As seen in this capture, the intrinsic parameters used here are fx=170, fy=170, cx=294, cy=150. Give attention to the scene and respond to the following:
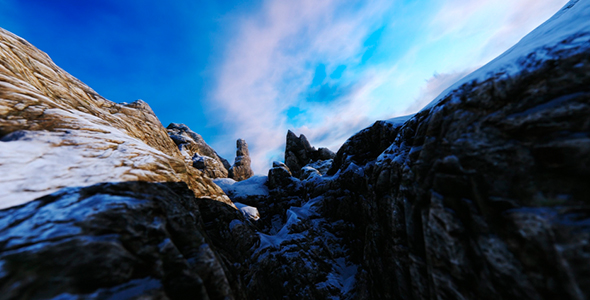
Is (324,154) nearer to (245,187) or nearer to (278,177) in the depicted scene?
(278,177)

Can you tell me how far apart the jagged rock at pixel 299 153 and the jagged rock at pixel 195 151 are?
16599 mm

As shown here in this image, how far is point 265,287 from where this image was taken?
13039 millimetres

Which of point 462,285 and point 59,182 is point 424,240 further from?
point 59,182

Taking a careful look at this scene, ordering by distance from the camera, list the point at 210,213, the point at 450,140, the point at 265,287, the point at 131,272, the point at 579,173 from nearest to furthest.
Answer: the point at 579,173 < the point at 131,272 < the point at 450,140 < the point at 210,213 < the point at 265,287

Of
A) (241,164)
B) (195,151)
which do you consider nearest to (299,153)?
(241,164)

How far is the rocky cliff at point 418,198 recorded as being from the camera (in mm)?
3656

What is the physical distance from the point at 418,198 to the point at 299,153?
38220mm

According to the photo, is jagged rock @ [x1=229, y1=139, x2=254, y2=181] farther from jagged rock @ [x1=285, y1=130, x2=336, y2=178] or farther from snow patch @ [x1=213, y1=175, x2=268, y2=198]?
snow patch @ [x1=213, y1=175, x2=268, y2=198]

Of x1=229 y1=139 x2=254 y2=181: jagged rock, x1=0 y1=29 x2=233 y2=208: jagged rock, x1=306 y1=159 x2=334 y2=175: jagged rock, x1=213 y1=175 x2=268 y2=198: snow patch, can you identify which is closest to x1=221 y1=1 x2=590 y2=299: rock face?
x1=0 y1=29 x2=233 y2=208: jagged rock

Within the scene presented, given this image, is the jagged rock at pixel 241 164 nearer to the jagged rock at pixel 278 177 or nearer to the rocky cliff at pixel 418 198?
the jagged rock at pixel 278 177

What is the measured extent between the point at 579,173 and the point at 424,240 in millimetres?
4432

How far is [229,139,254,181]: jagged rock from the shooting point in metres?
47.2

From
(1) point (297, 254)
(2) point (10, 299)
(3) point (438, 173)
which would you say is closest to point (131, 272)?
(2) point (10, 299)

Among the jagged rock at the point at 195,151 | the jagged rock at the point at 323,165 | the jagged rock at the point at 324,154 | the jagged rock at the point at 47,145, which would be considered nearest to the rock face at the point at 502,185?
the jagged rock at the point at 47,145
